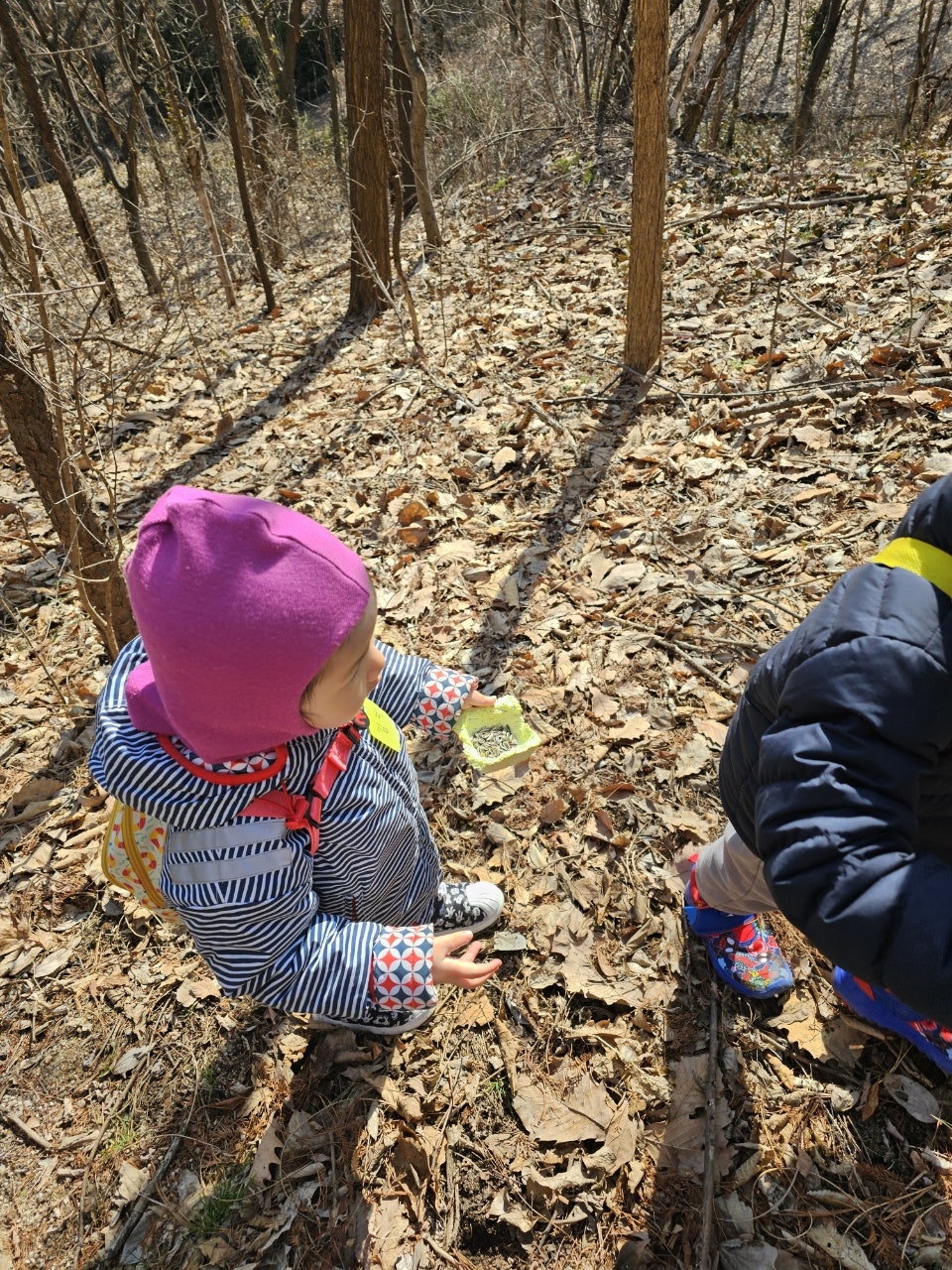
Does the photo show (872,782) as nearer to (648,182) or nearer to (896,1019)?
(896,1019)

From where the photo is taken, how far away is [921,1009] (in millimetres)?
1262

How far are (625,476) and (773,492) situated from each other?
0.81 m

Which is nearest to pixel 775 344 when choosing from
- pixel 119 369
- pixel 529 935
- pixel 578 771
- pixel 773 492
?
pixel 773 492

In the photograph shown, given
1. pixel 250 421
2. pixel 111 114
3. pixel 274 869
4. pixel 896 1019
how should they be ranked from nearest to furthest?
pixel 274 869 → pixel 896 1019 → pixel 250 421 → pixel 111 114

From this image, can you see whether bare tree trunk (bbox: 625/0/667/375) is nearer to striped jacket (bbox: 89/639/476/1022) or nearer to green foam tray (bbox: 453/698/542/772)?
green foam tray (bbox: 453/698/542/772)

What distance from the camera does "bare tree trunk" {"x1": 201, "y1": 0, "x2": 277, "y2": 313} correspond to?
7238mm

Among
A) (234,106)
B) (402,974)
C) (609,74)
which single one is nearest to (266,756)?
(402,974)

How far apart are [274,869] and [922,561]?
140cm

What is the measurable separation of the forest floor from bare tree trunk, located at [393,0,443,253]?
222 centimetres

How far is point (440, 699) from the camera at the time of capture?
223cm

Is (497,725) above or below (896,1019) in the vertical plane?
above

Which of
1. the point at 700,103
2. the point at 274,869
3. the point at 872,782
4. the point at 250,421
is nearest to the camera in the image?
the point at 872,782

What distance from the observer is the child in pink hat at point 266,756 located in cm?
139

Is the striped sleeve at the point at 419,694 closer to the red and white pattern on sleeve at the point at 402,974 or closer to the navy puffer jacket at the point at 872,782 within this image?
the red and white pattern on sleeve at the point at 402,974
